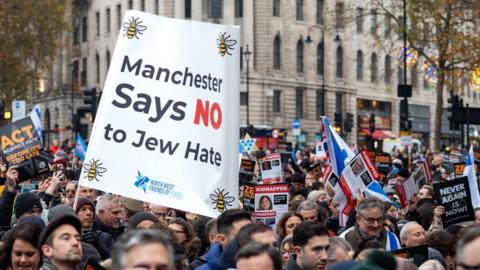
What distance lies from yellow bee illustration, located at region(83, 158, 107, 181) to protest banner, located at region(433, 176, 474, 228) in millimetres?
3922

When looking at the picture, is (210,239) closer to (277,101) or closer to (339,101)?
(277,101)

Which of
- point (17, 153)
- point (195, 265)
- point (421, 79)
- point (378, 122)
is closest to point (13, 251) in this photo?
point (195, 265)

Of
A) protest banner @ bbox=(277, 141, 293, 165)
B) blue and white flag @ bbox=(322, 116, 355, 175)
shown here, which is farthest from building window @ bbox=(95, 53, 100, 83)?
blue and white flag @ bbox=(322, 116, 355, 175)

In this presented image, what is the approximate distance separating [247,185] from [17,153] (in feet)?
10.6

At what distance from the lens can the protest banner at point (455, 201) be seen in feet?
39.2

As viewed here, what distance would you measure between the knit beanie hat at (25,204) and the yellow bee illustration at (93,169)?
1.02 m

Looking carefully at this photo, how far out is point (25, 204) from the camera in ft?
33.9

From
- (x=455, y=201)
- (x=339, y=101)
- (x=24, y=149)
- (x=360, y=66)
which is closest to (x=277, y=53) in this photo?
(x=339, y=101)

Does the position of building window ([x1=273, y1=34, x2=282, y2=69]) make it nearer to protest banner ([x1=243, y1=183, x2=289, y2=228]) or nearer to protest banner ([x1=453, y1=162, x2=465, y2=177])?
protest banner ([x1=453, y1=162, x2=465, y2=177])

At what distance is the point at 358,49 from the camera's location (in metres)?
79.2

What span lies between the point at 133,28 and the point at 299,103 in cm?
6581

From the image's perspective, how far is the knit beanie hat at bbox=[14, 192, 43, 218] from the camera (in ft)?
33.8

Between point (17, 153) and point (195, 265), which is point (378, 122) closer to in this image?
point (17, 153)

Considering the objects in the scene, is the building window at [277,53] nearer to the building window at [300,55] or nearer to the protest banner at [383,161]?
the building window at [300,55]
